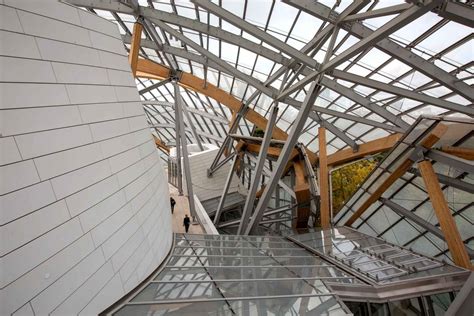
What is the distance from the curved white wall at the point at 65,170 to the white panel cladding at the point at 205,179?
2268 centimetres

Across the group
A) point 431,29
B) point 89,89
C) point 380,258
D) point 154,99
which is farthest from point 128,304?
point 154,99

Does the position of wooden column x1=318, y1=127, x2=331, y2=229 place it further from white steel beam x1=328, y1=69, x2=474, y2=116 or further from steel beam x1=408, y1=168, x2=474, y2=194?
white steel beam x1=328, y1=69, x2=474, y2=116

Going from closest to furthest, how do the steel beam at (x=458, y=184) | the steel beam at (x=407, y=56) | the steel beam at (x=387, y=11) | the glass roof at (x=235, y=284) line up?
1. the glass roof at (x=235, y=284)
2. the steel beam at (x=387, y=11)
3. the steel beam at (x=407, y=56)
4. the steel beam at (x=458, y=184)

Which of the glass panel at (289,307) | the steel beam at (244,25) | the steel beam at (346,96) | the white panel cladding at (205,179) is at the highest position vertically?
the steel beam at (244,25)

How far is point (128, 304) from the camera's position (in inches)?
204

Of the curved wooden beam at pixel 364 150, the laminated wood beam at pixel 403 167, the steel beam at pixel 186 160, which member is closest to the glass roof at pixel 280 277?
the laminated wood beam at pixel 403 167

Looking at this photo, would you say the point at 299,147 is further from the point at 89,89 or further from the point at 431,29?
the point at 89,89

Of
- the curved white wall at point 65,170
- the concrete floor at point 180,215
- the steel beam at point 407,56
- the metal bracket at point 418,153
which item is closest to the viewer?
the curved white wall at point 65,170

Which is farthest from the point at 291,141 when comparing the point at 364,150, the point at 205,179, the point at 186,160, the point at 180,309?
the point at 205,179

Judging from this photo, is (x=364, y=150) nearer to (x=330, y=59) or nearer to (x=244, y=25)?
(x=330, y=59)

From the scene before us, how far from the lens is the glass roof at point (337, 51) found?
10242 millimetres

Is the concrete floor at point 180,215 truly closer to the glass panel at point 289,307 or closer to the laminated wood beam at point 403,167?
the laminated wood beam at point 403,167

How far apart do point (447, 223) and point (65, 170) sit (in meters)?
11.4

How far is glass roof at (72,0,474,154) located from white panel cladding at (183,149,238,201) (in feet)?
24.4
